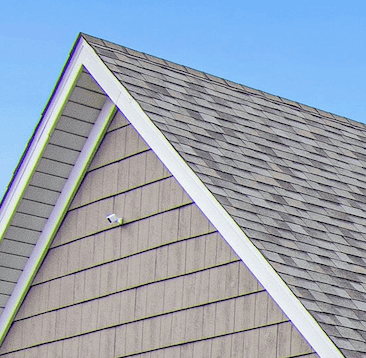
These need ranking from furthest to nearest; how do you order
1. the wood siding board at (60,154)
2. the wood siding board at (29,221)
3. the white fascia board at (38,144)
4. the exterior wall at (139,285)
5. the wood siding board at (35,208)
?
1. the wood siding board at (29,221)
2. the wood siding board at (35,208)
3. the wood siding board at (60,154)
4. the white fascia board at (38,144)
5. the exterior wall at (139,285)

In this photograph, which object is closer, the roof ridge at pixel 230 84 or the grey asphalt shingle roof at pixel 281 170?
the grey asphalt shingle roof at pixel 281 170

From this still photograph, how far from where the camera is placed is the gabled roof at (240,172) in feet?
29.8

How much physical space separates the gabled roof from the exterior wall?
1.05 feet

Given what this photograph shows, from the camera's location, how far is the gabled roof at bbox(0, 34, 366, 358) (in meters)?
9.09

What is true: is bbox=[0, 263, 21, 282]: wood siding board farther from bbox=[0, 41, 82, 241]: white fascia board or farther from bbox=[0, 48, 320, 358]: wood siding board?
bbox=[0, 41, 82, 241]: white fascia board

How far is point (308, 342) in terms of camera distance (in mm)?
8742

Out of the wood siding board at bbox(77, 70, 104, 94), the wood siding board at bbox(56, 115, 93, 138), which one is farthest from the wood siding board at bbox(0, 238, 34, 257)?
the wood siding board at bbox(77, 70, 104, 94)

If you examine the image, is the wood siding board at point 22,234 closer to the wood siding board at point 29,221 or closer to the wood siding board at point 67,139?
the wood siding board at point 29,221

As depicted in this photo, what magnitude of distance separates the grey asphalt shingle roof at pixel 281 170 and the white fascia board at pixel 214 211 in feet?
0.19

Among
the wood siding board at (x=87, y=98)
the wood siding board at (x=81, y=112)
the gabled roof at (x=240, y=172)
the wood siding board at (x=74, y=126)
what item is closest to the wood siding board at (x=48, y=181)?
the gabled roof at (x=240, y=172)

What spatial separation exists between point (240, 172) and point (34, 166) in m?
2.47

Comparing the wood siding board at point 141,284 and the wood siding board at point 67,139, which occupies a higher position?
the wood siding board at point 67,139

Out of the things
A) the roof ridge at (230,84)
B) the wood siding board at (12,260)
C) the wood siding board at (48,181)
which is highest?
the roof ridge at (230,84)

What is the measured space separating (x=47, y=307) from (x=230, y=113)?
2.85 m
